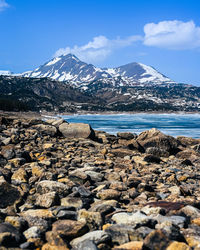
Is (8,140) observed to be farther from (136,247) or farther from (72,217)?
(136,247)

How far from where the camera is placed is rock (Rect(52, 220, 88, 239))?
605 cm

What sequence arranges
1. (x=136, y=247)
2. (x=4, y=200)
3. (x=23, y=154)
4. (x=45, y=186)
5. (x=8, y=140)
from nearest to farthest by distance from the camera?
(x=136, y=247) < (x=4, y=200) < (x=45, y=186) < (x=23, y=154) < (x=8, y=140)

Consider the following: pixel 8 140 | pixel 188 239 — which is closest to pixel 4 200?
pixel 188 239

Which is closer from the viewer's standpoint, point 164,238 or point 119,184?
point 164,238

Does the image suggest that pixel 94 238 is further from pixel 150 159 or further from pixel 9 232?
pixel 150 159

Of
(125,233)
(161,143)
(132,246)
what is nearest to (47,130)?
(161,143)

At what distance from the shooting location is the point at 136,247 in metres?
5.47

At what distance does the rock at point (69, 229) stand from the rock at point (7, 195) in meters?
2.09

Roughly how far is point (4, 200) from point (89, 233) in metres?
3.16

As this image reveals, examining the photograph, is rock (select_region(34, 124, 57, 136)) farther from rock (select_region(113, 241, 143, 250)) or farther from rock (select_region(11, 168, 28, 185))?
rock (select_region(113, 241, 143, 250))

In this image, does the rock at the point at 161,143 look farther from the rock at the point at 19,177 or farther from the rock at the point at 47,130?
the rock at the point at 19,177

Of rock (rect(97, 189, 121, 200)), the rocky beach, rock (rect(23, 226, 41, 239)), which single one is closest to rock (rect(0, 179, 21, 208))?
the rocky beach

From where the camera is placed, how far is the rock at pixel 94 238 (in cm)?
568

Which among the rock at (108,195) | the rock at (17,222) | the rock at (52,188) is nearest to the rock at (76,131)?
the rock at (108,195)
